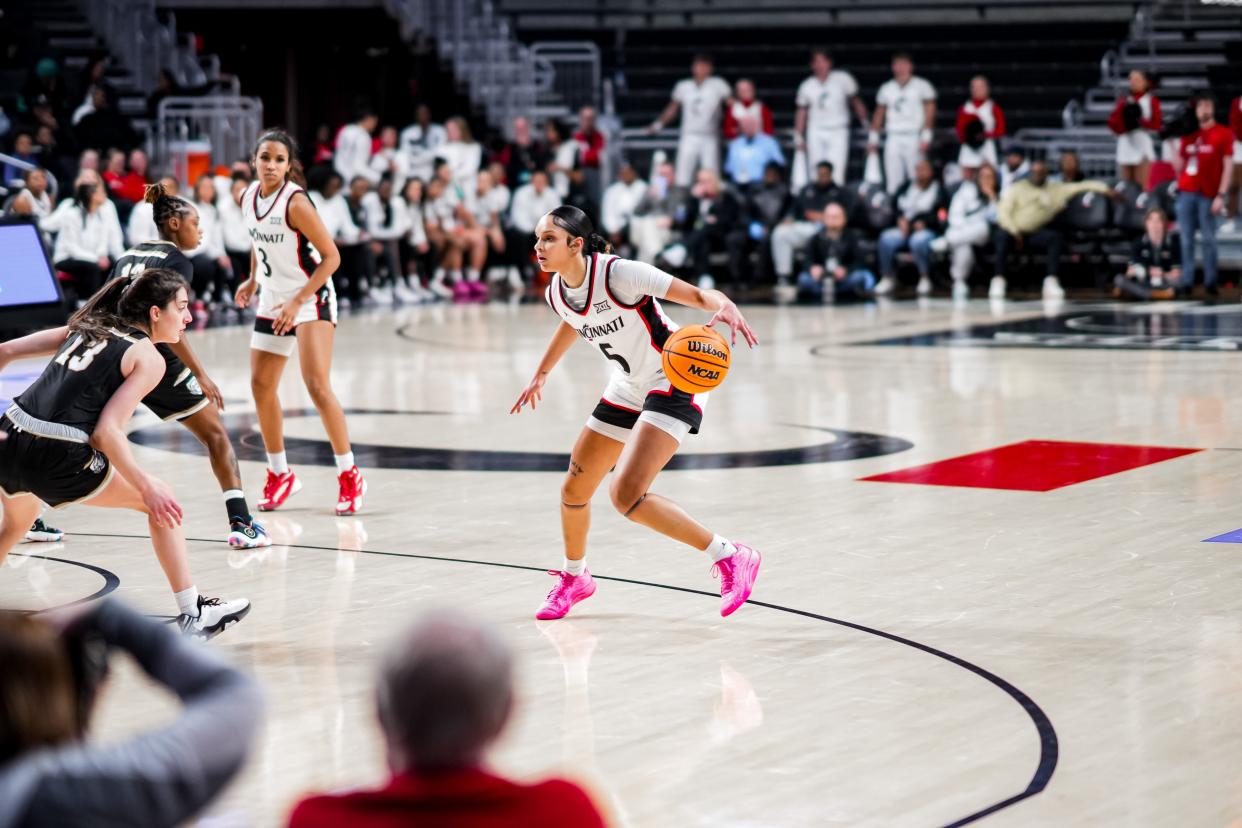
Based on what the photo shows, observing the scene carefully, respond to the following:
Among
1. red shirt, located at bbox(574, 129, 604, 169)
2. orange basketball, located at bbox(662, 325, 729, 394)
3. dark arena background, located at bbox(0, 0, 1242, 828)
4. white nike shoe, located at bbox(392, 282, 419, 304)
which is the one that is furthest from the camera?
red shirt, located at bbox(574, 129, 604, 169)

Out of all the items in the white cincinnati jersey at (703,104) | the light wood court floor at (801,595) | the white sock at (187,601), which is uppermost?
the white cincinnati jersey at (703,104)

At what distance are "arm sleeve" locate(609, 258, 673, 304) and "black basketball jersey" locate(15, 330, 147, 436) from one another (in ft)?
5.11

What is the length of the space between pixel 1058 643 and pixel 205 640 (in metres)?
2.68

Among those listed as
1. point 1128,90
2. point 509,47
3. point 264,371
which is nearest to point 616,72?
point 509,47

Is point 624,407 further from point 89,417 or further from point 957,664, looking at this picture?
point 89,417

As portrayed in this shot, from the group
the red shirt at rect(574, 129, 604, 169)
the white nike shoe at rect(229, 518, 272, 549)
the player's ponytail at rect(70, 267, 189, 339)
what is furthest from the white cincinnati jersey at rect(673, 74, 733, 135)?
the player's ponytail at rect(70, 267, 189, 339)

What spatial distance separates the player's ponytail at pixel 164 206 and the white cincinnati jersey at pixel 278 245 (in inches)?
27.9

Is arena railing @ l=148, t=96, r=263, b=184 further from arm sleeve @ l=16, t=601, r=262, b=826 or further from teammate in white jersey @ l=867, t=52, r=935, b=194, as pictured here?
arm sleeve @ l=16, t=601, r=262, b=826

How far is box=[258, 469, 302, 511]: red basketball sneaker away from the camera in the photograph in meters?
8.13

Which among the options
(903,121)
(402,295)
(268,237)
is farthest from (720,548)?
(903,121)

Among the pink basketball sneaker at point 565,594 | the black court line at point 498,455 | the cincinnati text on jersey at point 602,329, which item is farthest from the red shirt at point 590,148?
the pink basketball sneaker at point 565,594

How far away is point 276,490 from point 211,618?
8.45ft

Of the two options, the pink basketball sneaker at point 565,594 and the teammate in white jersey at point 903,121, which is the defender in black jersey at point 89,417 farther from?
the teammate in white jersey at point 903,121

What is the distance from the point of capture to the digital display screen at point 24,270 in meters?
11.4
